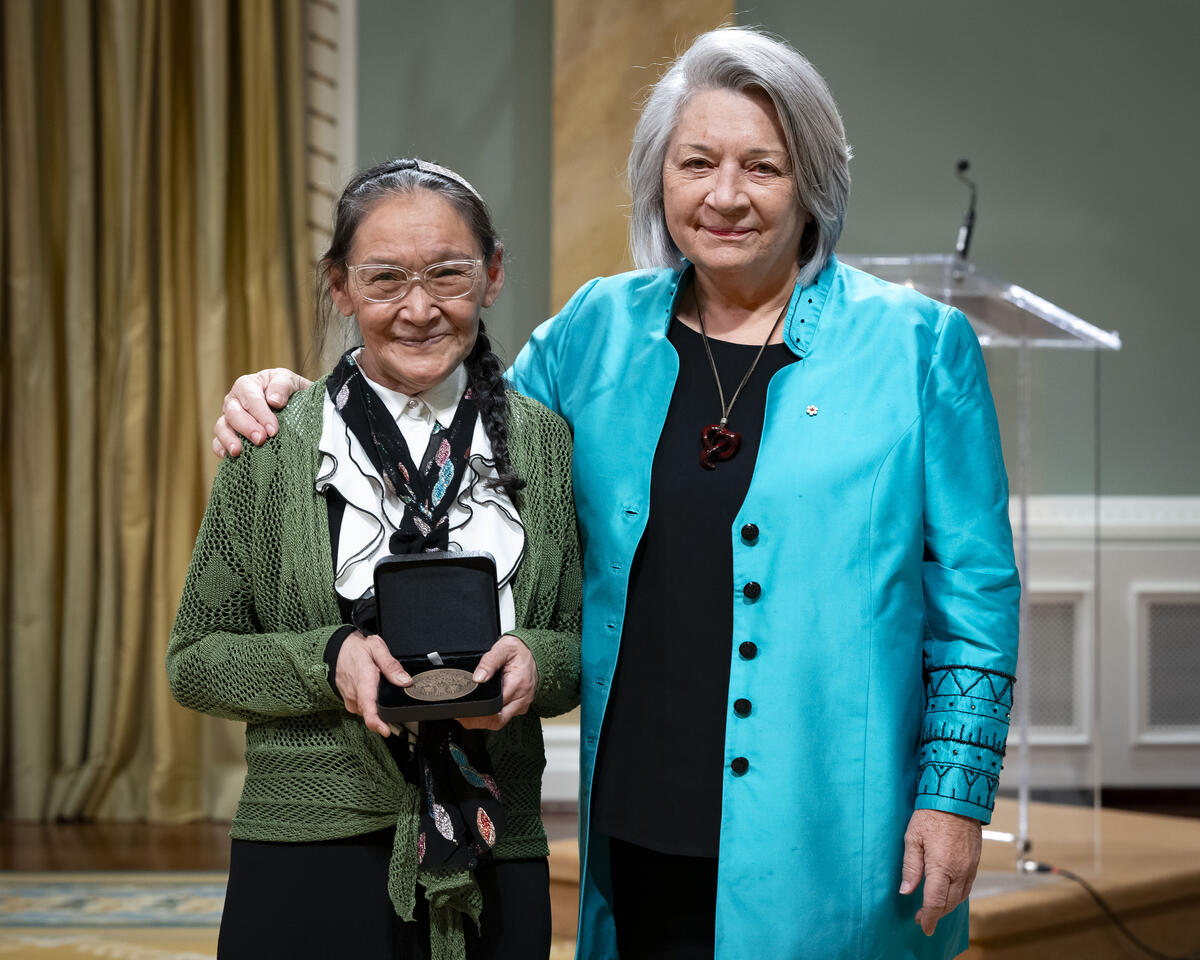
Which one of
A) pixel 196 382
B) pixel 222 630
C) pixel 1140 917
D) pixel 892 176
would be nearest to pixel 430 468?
pixel 222 630

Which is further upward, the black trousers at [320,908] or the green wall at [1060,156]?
the green wall at [1060,156]

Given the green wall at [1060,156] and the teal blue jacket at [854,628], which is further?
the green wall at [1060,156]

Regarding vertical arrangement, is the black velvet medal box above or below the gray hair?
below

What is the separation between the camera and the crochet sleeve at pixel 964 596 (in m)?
1.46

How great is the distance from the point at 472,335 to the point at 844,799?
66 centimetres

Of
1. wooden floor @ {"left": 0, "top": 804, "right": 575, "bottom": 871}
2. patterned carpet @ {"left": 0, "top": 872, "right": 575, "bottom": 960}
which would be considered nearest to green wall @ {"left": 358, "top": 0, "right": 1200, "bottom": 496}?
wooden floor @ {"left": 0, "top": 804, "right": 575, "bottom": 871}

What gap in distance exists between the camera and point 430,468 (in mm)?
1411

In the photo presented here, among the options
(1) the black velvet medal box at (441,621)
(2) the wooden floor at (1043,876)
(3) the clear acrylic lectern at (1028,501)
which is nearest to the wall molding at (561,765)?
(2) the wooden floor at (1043,876)

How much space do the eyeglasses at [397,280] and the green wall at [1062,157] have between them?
3306 millimetres

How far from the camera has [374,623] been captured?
1357 mm

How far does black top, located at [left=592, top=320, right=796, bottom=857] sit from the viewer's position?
4.84 feet

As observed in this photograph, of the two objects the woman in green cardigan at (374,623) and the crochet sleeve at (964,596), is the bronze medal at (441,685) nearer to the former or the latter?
the woman in green cardigan at (374,623)

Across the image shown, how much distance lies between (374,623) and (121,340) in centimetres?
321

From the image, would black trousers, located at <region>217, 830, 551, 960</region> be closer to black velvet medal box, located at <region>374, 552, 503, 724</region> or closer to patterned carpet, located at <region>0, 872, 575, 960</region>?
black velvet medal box, located at <region>374, 552, 503, 724</region>
